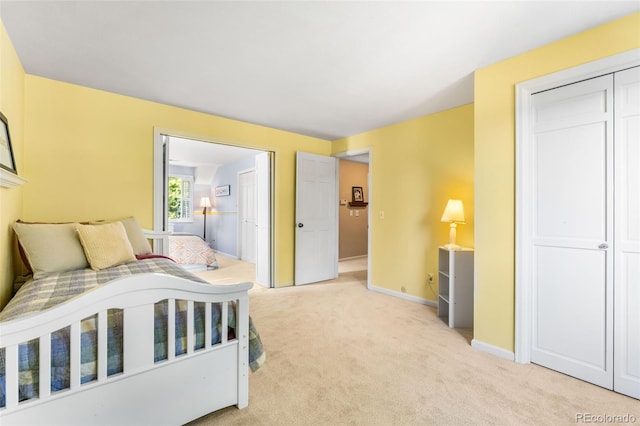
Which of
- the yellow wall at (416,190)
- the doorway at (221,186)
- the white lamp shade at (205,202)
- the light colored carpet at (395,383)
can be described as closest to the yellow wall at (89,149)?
the doorway at (221,186)

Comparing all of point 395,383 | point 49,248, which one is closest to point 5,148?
point 49,248

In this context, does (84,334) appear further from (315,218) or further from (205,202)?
(205,202)

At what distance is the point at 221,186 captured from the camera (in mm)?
7180

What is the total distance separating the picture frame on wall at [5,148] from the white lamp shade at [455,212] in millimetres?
3466

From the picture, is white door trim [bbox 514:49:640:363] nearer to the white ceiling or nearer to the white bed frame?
the white ceiling

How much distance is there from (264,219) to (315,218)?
79 centimetres

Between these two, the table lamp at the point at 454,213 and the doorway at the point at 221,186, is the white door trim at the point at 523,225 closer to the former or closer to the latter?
the table lamp at the point at 454,213

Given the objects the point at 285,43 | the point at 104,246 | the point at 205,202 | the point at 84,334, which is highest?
the point at 285,43

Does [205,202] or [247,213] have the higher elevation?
[205,202]

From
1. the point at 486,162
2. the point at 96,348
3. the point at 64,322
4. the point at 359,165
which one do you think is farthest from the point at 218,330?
the point at 359,165

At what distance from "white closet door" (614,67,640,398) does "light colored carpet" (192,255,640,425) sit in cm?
20

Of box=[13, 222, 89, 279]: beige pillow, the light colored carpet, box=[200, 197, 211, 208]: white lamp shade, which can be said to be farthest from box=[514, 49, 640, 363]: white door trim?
box=[200, 197, 211, 208]: white lamp shade

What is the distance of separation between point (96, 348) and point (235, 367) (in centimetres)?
65

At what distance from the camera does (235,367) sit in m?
1.50
